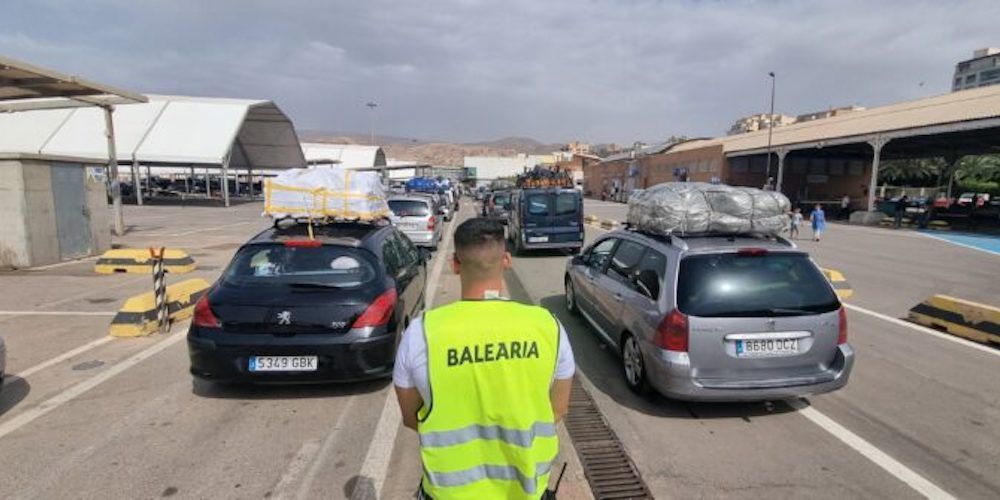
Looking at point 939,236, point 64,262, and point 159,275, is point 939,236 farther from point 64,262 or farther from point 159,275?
point 64,262

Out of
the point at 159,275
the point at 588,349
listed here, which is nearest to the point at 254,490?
the point at 588,349

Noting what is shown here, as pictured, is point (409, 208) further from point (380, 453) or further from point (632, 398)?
point (380, 453)

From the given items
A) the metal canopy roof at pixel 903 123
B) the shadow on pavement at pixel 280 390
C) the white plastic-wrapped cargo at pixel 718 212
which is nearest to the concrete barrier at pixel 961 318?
the white plastic-wrapped cargo at pixel 718 212

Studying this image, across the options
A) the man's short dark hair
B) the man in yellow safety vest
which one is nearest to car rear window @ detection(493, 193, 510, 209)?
the man's short dark hair

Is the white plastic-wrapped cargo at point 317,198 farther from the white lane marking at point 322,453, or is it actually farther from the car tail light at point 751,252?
the car tail light at point 751,252

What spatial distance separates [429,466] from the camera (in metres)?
1.85

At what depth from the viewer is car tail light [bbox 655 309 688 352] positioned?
14.6 ft

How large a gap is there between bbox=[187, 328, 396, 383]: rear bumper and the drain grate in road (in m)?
1.81

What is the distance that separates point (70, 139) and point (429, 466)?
168ft

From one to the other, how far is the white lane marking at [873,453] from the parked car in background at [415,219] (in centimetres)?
1138

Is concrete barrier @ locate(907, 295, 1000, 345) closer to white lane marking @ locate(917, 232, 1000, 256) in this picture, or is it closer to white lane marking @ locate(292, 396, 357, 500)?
white lane marking @ locate(292, 396, 357, 500)

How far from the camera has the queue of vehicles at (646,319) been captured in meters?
4.45

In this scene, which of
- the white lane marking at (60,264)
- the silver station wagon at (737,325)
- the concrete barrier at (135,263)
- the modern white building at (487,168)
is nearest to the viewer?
the silver station wagon at (737,325)

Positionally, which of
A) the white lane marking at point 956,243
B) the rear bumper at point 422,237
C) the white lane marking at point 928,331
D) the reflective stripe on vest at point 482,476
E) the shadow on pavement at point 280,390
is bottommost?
the white lane marking at point 956,243
